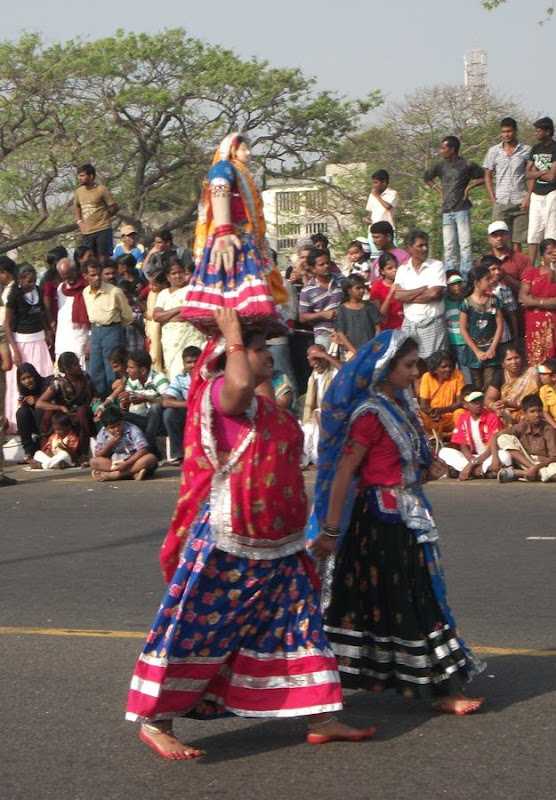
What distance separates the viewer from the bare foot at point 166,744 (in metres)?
5.27

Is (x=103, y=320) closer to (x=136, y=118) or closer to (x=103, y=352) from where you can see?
(x=103, y=352)

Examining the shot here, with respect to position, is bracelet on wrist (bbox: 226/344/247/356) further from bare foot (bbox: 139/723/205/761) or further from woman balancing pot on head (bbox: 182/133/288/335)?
bare foot (bbox: 139/723/205/761)

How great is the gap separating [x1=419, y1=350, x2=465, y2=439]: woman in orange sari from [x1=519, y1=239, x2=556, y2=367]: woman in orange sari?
93 cm

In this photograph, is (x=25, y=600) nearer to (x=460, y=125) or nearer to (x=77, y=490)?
(x=77, y=490)

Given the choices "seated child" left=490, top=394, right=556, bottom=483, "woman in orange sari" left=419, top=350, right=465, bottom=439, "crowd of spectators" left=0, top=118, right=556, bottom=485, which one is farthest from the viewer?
"woman in orange sari" left=419, top=350, right=465, bottom=439

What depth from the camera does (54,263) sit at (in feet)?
63.8

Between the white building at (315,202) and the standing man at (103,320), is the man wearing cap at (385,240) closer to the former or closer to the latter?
the standing man at (103,320)

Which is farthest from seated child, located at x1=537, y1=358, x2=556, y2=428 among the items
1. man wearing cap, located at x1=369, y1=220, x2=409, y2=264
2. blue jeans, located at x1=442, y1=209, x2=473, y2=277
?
blue jeans, located at x1=442, y1=209, x2=473, y2=277

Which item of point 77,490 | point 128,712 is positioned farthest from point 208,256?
point 77,490

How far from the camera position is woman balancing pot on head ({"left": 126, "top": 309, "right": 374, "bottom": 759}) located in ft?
17.0

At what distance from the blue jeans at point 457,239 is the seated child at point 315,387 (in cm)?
303

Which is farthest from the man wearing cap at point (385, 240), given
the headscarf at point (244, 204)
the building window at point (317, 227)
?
the building window at point (317, 227)

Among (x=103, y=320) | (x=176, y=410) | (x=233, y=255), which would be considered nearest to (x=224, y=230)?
(x=233, y=255)

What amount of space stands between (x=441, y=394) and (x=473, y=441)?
1044 mm
